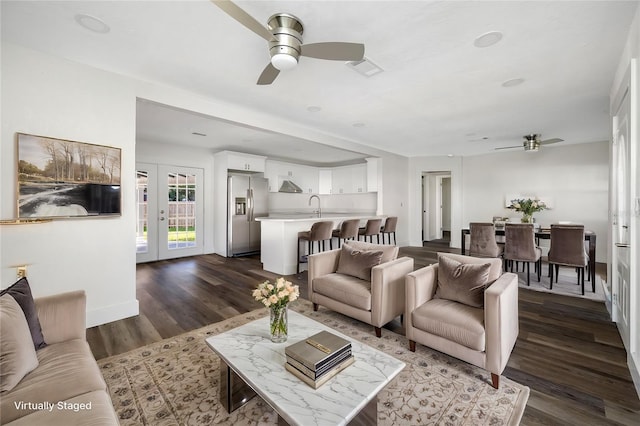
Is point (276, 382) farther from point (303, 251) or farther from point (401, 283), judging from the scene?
point (303, 251)

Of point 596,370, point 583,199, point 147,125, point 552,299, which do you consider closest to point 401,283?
point 596,370

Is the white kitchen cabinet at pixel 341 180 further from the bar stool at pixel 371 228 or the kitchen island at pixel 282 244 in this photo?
the kitchen island at pixel 282 244

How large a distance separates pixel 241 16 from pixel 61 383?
2.15 meters

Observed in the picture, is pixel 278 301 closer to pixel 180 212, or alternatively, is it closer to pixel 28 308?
pixel 28 308

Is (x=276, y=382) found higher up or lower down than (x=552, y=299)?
higher up

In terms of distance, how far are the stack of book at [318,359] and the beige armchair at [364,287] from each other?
1.01 metres

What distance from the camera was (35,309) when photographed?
5.27 ft

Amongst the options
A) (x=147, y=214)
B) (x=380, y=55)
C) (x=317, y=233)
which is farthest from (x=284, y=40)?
(x=147, y=214)

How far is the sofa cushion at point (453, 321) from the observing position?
6.36ft

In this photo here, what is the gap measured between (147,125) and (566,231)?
6.78 metres

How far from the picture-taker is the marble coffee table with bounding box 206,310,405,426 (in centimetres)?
122

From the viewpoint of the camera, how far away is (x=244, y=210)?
6598mm

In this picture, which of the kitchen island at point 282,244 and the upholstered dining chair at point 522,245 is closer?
the upholstered dining chair at point 522,245

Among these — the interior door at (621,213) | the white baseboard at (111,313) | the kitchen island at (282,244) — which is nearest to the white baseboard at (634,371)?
the interior door at (621,213)
